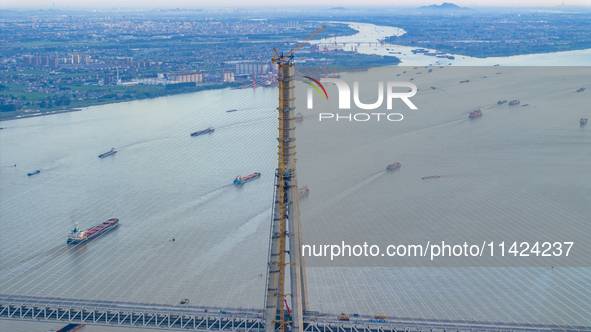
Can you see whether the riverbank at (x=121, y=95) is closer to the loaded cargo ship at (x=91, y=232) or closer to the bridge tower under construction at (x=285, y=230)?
the loaded cargo ship at (x=91, y=232)

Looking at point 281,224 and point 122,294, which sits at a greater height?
point 281,224

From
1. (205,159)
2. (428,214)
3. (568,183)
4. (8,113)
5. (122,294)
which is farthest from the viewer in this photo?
(8,113)

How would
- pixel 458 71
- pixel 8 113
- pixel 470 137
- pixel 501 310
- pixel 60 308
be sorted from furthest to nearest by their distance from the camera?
pixel 458 71, pixel 8 113, pixel 470 137, pixel 501 310, pixel 60 308

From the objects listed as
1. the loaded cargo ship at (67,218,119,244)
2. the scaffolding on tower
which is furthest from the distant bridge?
the loaded cargo ship at (67,218,119,244)

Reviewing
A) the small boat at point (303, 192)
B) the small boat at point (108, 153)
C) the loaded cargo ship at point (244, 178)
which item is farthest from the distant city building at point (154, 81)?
the small boat at point (303, 192)

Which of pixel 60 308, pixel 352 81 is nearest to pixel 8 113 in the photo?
pixel 352 81

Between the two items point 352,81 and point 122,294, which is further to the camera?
point 352,81

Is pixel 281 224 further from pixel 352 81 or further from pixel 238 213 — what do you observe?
pixel 352 81

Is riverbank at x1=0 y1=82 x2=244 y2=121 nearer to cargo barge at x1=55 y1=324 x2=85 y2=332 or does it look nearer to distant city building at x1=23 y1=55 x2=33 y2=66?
distant city building at x1=23 y1=55 x2=33 y2=66

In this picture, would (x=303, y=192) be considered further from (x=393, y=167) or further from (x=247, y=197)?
(x=393, y=167)
